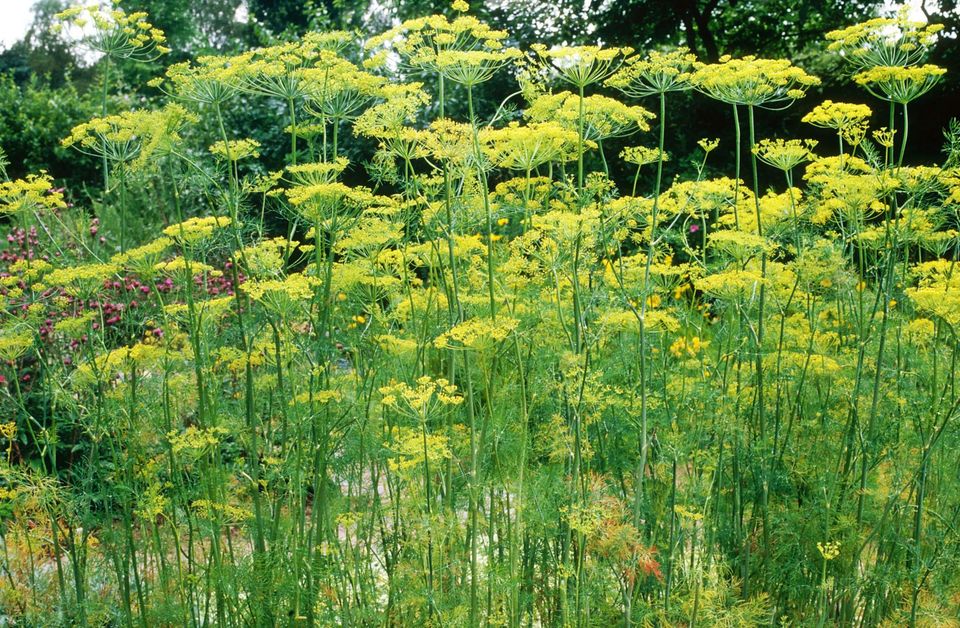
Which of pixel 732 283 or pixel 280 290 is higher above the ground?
pixel 280 290

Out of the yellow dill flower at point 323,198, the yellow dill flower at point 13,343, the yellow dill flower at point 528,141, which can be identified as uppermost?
the yellow dill flower at point 528,141

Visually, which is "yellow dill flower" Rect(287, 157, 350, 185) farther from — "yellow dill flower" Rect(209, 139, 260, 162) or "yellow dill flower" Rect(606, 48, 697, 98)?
"yellow dill flower" Rect(606, 48, 697, 98)

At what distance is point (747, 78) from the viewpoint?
142 inches

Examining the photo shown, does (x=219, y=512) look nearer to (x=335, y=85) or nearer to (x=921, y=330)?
(x=335, y=85)

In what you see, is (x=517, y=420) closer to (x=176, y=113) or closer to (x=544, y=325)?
(x=544, y=325)

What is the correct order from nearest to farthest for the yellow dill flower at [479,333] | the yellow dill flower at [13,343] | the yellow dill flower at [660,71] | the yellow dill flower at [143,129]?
the yellow dill flower at [479,333], the yellow dill flower at [660,71], the yellow dill flower at [143,129], the yellow dill flower at [13,343]

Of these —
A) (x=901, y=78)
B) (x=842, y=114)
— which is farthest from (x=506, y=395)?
(x=901, y=78)

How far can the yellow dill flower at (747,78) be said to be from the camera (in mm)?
3557

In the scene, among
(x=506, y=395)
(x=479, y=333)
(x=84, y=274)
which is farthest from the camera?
(x=506, y=395)

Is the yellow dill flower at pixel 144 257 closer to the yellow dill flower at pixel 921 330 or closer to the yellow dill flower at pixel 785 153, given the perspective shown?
the yellow dill flower at pixel 785 153

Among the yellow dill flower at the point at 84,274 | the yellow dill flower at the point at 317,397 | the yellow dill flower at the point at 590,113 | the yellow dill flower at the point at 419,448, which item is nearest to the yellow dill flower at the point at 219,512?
the yellow dill flower at the point at 317,397

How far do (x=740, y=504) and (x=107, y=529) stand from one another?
2892mm

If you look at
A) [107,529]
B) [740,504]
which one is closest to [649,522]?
[740,504]

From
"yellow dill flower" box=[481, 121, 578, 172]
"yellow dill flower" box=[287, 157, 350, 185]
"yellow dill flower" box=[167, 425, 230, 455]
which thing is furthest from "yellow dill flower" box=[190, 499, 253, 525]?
"yellow dill flower" box=[481, 121, 578, 172]
